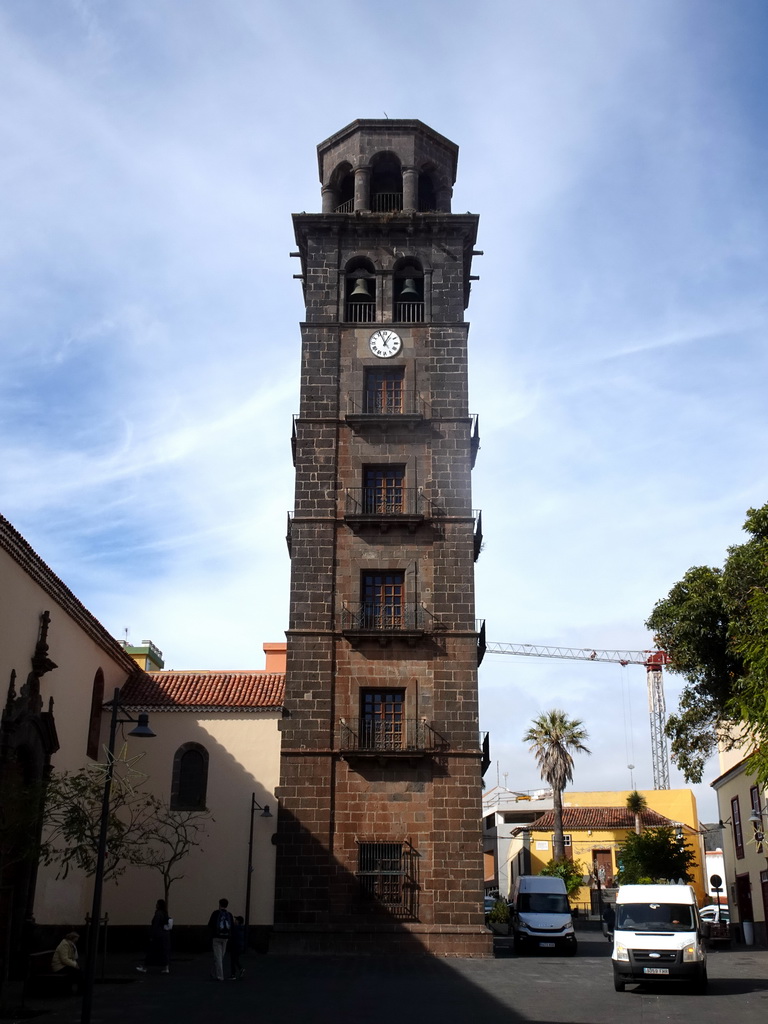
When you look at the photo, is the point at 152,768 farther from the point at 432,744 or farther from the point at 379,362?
the point at 379,362

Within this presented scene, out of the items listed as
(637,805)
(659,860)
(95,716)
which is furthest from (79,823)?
(637,805)

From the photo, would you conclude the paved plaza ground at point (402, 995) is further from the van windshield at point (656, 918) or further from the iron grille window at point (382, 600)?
the iron grille window at point (382, 600)

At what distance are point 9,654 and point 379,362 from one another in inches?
562

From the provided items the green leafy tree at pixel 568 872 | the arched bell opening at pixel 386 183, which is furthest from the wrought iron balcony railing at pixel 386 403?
the green leafy tree at pixel 568 872

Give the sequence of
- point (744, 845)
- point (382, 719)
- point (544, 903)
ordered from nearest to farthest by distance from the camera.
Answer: point (382, 719) < point (544, 903) < point (744, 845)

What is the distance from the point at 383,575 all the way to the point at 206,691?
708 cm

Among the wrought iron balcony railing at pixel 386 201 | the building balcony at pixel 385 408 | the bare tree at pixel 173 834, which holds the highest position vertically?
the wrought iron balcony railing at pixel 386 201

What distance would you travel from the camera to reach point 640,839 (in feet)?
139

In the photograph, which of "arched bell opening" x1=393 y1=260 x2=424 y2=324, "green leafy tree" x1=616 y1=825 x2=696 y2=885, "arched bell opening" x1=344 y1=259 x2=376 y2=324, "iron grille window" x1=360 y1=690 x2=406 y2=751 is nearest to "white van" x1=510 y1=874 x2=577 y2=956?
"iron grille window" x1=360 y1=690 x2=406 y2=751

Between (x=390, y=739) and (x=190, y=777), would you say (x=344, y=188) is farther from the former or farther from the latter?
(x=190, y=777)

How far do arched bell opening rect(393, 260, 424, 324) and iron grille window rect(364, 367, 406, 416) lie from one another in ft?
5.52

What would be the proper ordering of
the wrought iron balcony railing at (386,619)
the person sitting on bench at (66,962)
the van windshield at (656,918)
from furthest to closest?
the wrought iron balcony railing at (386,619)
the van windshield at (656,918)
the person sitting on bench at (66,962)

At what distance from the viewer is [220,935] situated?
20656mm

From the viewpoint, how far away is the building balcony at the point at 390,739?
27.0m
